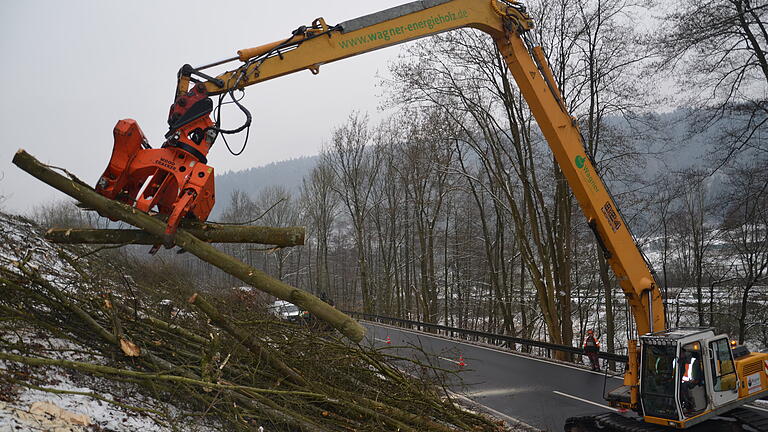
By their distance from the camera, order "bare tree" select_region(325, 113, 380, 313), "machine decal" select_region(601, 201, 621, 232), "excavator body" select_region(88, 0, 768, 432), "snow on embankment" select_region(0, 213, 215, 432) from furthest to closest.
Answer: "bare tree" select_region(325, 113, 380, 313) < "machine decal" select_region(601, 201, 621, 232) < "excavator body" select_region(88, 0, 768, 432) < "snow on embankment" select_region(0, 213, 215, 432)

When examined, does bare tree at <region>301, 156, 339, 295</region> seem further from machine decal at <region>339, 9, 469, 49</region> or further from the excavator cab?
the excavator cab

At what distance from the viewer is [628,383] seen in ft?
22.3

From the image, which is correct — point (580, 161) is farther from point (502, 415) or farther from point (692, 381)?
point (502, 415)

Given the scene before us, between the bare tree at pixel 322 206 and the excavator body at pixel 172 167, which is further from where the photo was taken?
the bare tree at pixel 322 206

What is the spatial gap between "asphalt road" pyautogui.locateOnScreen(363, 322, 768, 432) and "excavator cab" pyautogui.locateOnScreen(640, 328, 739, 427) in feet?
6.26

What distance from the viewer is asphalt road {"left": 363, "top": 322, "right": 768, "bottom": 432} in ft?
31.0

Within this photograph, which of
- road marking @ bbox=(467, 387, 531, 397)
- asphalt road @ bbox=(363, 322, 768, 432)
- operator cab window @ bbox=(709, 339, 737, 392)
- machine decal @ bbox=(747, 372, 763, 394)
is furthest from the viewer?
road marking @ bbox=(467, 387, 531, 397)

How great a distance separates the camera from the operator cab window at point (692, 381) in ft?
19.6

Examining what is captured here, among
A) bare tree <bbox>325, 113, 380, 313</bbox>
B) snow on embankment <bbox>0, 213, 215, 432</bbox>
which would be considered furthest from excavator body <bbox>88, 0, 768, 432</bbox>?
bare tree <bbox>325, 113, 380, 313</bbox>

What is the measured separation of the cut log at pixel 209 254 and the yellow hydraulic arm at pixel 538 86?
2.56m

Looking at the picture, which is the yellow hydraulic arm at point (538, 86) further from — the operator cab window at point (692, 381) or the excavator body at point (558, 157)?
the operator cab window at point (692, 381)

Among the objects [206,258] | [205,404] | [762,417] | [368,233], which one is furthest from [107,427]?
[368,233]

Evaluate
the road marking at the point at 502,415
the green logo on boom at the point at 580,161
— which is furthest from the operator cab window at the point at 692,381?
the road marking at the point at 502,415

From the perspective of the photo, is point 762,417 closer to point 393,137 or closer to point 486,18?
point 486,18
